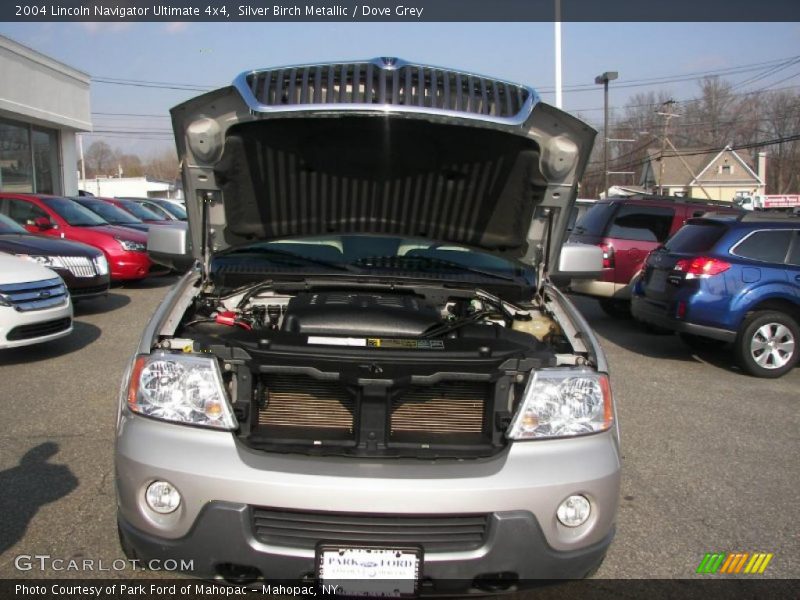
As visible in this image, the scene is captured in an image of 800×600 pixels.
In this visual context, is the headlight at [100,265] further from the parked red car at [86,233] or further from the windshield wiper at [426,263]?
the windshield wiper at [426,263]

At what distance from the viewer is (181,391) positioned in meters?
2.57

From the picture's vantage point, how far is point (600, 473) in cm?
250

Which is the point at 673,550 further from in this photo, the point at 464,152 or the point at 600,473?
the point at 464,152

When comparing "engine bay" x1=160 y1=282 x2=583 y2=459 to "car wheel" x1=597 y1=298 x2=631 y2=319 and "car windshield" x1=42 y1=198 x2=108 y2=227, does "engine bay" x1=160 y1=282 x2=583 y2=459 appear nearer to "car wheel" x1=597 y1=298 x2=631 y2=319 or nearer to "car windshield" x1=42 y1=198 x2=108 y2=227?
"car wheel" x1=597 y1=298 x2=631 y2=319

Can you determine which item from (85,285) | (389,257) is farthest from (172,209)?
(389,257)

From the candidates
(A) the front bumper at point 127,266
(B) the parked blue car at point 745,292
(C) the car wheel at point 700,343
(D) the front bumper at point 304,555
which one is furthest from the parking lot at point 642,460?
(A) the front bumper at point 127,266

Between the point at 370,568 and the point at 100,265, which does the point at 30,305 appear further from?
the point at 370,568

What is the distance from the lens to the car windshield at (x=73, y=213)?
11.5 meters

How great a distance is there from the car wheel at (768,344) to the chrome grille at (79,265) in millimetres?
7693

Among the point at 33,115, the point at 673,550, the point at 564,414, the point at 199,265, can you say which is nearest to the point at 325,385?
the point at 564,414

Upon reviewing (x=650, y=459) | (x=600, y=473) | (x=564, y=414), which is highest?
(x=564, y=414)

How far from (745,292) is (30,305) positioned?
7142mm

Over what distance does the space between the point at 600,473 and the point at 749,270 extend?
5.64m

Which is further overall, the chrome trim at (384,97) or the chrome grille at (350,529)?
the chrome trim at (384,97)
